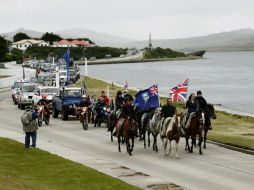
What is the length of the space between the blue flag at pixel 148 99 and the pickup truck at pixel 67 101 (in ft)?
39.7

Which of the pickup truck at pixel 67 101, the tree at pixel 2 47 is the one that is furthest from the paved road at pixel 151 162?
the tree at pixel 2 47

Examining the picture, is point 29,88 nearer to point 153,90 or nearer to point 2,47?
point 153,90

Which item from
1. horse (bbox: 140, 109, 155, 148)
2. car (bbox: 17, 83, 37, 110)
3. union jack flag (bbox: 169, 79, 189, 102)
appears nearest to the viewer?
horse (bbox: 140, 109, 155, 148)

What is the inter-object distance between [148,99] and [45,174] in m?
9.52

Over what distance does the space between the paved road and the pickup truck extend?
262 inches

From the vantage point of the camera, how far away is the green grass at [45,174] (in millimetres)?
17562

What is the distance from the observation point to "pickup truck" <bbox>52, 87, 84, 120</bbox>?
40312 mm

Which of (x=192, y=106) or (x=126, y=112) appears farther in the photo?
(x=192, y=106)

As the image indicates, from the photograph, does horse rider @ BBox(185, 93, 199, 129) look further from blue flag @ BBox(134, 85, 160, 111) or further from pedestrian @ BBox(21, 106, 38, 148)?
pedestrian @ BBox(21, 106, 38, 148)

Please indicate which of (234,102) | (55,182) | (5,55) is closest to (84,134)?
(55,182)

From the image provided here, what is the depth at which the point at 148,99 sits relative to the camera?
92.9 feet

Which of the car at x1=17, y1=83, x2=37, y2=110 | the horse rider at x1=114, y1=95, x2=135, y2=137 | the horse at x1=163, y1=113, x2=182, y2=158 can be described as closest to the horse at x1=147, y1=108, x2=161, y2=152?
the horse rider at x1=114, y1=95, x2=135, y2=137

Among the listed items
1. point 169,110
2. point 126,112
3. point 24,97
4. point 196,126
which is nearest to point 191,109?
point 196,126

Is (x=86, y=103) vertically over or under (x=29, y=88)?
over
